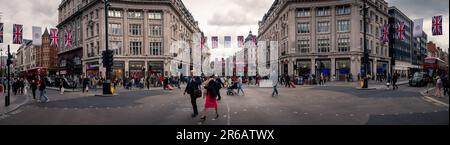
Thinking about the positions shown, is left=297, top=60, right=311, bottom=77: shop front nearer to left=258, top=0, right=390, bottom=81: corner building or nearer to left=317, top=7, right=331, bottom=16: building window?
left=258, top=0, right=390, bottom=81: corner building

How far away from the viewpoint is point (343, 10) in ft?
168

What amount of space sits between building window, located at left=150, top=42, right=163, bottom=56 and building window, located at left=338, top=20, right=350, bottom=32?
3484cm

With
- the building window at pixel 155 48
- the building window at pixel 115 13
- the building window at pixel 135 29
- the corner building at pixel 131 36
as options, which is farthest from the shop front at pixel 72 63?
the building window at pixel 155 48

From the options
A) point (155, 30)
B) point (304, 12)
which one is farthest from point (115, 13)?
point (304, 12)

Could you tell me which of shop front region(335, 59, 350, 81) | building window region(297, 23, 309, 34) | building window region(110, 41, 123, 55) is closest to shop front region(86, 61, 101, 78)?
building window region(110, 41, 123, 55)

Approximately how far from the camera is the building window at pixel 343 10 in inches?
2003

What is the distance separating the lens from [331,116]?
30.6 ft

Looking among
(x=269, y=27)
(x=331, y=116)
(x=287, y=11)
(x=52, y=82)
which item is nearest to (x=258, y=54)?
(x=269, y=27)

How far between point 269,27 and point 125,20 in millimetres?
42344

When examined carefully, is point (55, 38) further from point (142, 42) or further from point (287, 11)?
point (287, 11)

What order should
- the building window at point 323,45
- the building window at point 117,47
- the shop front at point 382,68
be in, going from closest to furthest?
the building window at point 117,47 < the building window at point 323,45 < the shop front at point 382,68

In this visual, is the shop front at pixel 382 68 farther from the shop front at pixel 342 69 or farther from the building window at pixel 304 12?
the building window at pixel 304 12

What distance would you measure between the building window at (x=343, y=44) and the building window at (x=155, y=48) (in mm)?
34671

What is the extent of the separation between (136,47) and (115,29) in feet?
15.9
